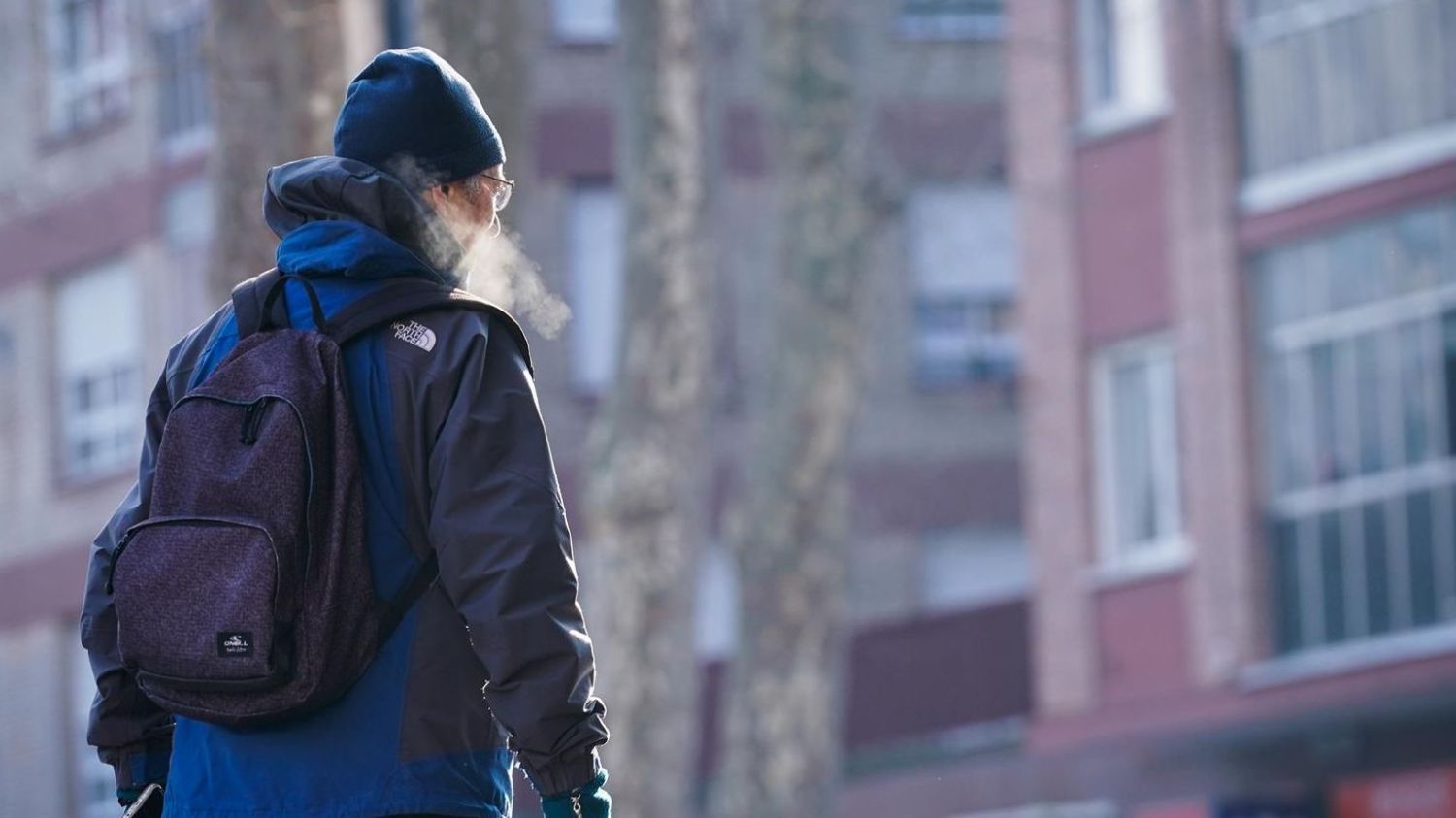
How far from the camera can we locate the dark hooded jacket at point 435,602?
407cm

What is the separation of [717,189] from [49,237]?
47.2 ft

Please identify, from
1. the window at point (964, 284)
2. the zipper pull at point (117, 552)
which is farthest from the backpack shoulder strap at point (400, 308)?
the window at point (964, 284)

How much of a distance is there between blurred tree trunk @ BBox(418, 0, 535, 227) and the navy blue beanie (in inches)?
343

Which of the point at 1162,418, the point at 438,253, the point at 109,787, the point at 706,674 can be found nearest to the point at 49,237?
the point at 109,787

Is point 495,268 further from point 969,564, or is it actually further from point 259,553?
point 969,564

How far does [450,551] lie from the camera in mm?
4094

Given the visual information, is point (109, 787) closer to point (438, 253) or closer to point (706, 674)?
point (706, 674)

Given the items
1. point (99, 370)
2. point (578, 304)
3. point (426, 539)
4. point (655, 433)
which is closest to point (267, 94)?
point (655, 433)

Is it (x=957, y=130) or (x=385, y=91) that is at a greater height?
(x=957, y=130)

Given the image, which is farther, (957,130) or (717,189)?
(957,130)

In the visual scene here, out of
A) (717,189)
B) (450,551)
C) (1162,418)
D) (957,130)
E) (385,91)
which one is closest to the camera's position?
(450,551)

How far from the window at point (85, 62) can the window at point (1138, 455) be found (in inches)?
527

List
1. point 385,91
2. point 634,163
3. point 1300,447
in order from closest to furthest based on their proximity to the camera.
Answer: point 385,91, point 634,163, point 1300,447

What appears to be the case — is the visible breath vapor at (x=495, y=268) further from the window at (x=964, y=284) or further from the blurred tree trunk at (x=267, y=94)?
the window at (x=964, y=284)
